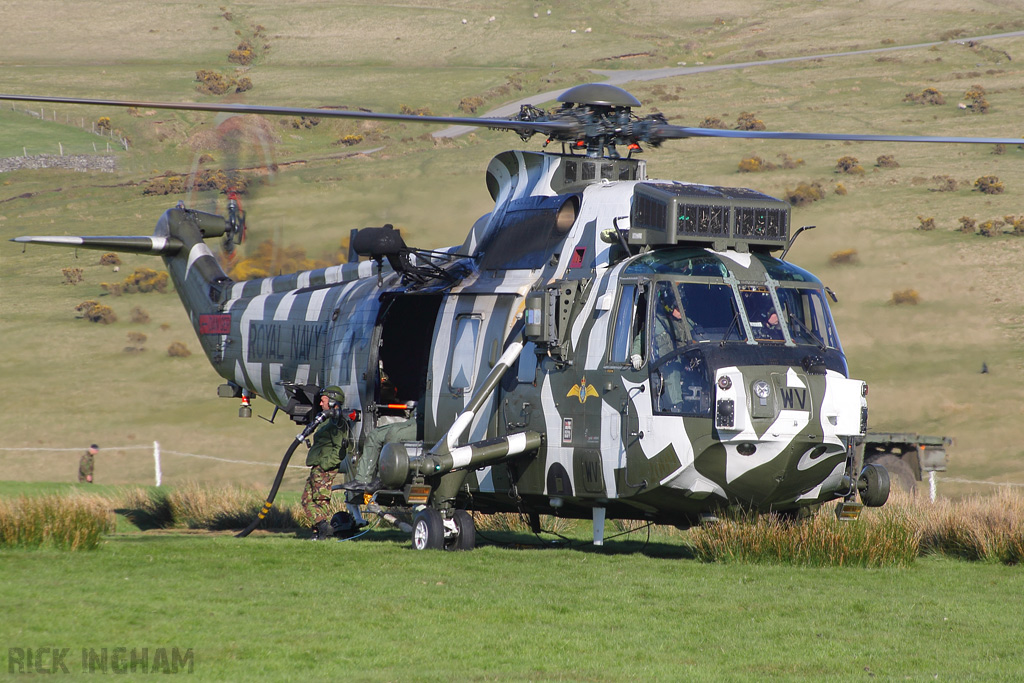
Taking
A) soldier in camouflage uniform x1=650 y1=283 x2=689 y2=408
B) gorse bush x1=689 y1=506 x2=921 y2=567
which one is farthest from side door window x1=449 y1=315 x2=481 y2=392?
gorse bush x1=689 y1=506 x2=921 y2=567

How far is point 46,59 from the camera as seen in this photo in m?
79.6

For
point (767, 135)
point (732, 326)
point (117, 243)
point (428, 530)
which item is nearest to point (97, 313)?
Result: point (117, 243)

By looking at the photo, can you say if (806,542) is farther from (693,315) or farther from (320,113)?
(320,113)

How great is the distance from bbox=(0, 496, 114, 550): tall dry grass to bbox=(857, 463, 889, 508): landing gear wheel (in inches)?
340

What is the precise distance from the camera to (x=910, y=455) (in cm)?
2516

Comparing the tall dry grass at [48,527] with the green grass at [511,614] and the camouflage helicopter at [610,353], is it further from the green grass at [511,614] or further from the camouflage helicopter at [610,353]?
the camouflage helicopter at [610,353]

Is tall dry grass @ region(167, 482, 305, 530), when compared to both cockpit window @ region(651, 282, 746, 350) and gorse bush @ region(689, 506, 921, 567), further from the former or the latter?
cockpit window @ region(651, 282, 746, 350)

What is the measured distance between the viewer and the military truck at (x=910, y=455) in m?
24.8

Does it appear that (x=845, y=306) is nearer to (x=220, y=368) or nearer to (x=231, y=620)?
(x=220, y=368)

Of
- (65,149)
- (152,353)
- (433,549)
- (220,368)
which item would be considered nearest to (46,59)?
(65,149)

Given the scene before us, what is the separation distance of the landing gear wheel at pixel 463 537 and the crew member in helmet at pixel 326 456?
334cm

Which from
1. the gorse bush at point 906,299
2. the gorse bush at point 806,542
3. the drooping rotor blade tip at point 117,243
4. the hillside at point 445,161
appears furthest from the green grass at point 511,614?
the gorse bush at point 906,299

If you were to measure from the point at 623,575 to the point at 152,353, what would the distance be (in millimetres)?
41559

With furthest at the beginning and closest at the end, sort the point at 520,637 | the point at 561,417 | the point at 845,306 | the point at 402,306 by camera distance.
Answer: the point at 845,306, the point at 402,306, the point at 561,417, the point at 520,637
